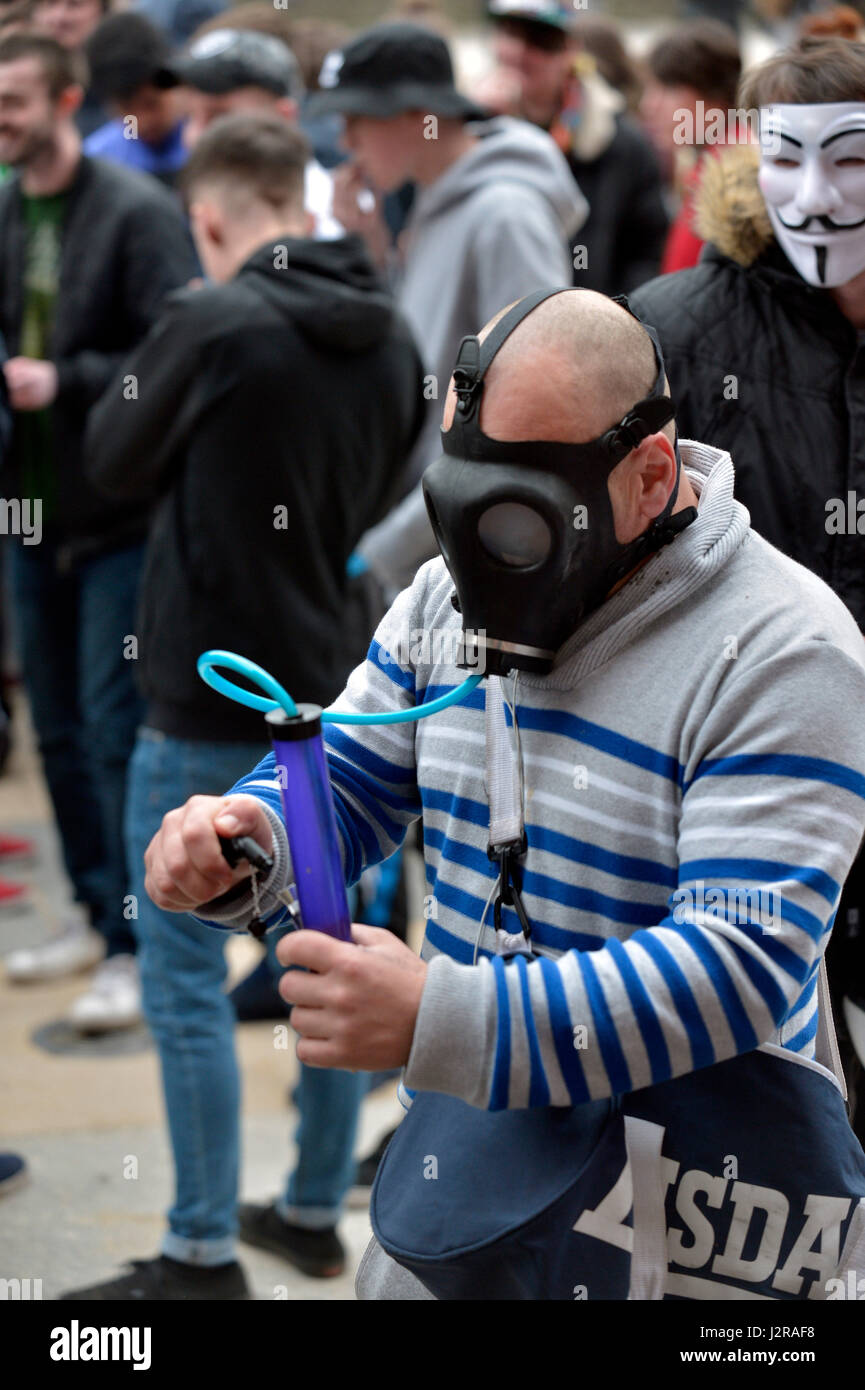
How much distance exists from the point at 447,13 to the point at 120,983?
14.3 meters

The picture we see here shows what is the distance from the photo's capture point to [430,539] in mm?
3402

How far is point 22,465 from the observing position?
430 cm

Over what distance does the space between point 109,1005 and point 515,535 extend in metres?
3.04

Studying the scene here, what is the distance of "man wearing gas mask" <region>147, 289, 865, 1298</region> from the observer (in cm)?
141

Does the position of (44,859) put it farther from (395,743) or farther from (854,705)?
(854,705)

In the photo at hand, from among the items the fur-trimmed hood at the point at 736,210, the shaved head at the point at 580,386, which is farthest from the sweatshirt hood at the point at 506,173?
the shaved head at the point at 580,386

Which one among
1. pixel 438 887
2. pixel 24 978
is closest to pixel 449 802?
pixel 438 887

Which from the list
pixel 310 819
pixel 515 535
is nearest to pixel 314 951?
pixel 310 819

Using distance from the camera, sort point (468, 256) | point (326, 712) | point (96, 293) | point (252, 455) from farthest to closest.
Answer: point (96, 293)
point (468, 256)
point (252, 455)
point (326, 712)

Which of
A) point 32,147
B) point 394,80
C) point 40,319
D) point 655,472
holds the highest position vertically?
point 394,80

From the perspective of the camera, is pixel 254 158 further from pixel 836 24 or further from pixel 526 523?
pixel 836 24

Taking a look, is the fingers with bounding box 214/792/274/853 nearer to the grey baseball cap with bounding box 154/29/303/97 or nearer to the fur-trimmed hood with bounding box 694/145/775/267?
the fur-trimmed hood with bounding box 694/145/775/267

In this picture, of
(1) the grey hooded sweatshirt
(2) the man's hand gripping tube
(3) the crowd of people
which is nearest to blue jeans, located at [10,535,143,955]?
(3) the crowd of people
